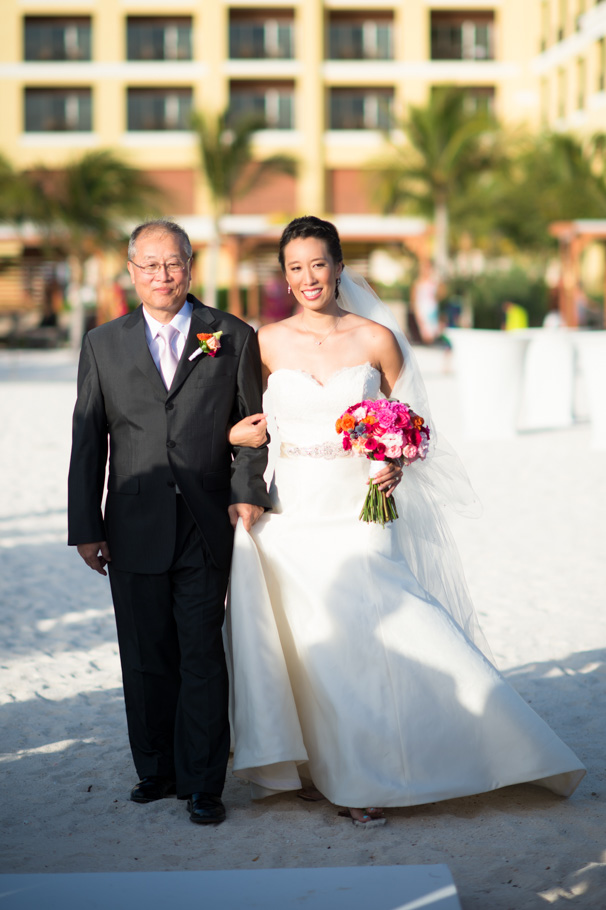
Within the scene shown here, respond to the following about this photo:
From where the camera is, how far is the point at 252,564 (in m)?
4.05

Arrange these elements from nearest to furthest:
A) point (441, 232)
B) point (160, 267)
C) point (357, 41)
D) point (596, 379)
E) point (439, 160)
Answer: point (160, 267)
point (596, 379)
point (439, 160)
point (441, 232)
point (357, 41)

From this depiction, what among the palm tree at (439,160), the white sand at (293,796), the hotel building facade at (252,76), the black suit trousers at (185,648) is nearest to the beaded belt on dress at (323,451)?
the black suit trousers at (185,648)

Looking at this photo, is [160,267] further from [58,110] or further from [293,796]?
[58,110]

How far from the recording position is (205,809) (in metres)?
4.01

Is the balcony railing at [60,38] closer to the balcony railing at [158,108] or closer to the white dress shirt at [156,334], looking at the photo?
the balcony railing at [158,108]

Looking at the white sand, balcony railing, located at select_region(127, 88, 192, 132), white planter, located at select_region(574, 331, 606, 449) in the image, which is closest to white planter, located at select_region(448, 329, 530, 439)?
white planter, located at select_region(574, 331, 606, 449)

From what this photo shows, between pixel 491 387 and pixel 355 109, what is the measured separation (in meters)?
40.0

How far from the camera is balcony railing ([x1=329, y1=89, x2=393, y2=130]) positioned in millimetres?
51625

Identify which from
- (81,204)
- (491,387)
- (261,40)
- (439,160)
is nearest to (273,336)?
(491,387)

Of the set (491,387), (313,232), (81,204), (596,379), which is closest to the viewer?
(313,232)

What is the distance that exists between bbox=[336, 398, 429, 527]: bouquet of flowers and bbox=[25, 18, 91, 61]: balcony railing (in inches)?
2036

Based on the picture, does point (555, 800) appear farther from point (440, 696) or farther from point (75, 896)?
point (75, 896)

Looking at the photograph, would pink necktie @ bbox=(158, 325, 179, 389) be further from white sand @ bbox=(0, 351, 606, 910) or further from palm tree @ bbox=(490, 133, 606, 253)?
palm tree @ bbox=(490, 133, 606, 253)

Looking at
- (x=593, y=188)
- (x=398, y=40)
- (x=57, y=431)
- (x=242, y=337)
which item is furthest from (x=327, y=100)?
(x=242, y=337)
